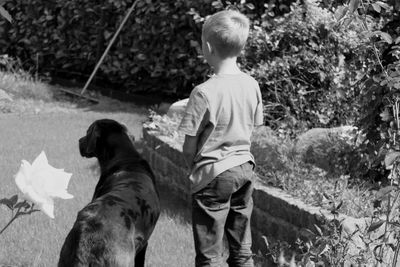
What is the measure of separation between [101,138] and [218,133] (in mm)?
1177

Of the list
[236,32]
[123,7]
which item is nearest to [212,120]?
[236,32]

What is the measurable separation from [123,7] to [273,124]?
16.3 feet

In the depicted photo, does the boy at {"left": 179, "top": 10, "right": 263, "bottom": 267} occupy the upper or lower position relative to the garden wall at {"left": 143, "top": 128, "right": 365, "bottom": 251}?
upper

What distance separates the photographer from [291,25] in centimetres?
809

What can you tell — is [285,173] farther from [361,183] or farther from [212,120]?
[212,120]

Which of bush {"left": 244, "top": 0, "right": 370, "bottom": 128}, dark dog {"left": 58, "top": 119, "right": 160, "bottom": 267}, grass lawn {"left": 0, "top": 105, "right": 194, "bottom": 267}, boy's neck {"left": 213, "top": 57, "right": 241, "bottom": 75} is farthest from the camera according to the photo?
bush {"left": 244, "top": 0, "right": 370, "bottom": 128}

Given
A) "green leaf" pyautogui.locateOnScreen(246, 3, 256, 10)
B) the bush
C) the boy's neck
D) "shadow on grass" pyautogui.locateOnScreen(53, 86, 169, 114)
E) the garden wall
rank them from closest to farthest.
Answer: the boy's neck → the garden wall → the bush → "green leaf" pyautogui.locateOnScreen(246, 3, 256, 10) → "shadow on grass" pyautogui.locateOnScreen(53, 86, 169, 114)

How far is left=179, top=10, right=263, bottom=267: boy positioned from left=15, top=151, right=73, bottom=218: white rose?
208cm

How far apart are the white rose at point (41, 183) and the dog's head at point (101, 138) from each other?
297 centimetres

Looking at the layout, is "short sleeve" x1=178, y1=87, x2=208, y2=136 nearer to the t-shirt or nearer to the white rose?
the t-shirt

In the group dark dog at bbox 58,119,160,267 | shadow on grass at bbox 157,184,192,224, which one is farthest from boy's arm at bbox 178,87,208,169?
shadow on grass at bbox 157,184,192,224

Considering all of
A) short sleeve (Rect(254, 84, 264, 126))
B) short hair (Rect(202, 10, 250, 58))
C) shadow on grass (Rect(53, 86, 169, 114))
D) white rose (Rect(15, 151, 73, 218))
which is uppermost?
white rose (Rect(15, 151, 73, 218))

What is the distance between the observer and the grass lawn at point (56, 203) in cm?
489

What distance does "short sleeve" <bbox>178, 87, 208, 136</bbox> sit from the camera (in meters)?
3.85
